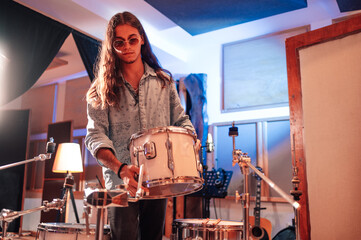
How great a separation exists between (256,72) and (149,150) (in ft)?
15.6

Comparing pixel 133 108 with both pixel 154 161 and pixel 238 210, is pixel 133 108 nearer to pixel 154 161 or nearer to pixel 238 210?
pixel 154 161

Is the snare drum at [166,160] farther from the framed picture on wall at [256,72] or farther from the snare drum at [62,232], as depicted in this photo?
the framed picture on wall at [256,72]

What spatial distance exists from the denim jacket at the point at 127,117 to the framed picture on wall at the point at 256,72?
402 centimetres

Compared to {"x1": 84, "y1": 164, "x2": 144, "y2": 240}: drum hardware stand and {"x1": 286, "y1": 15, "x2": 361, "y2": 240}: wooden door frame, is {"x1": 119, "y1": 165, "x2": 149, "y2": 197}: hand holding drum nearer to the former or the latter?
{"x1": 84, "y1": 164, "x2": 144, "y2": 240}: drum hardware stand

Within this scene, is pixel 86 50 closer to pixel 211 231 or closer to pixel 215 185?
pixel 215 185

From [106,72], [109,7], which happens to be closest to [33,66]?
[109,7]

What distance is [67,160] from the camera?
18.5 feet

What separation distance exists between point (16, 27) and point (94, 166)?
3.70m

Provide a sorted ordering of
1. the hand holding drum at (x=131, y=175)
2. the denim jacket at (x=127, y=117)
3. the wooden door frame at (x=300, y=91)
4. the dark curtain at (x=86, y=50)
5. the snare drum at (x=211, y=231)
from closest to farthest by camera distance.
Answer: the hand holding drum at (x=131, y=175) → the denim jacket at (x=127, y=117) → the snare drum at (x=211, y=231) → the wooden door frame at (x=300, y=91) → the dark curtain at (x=86, y=50)

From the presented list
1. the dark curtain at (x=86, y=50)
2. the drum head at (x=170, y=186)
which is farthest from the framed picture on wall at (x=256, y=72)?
the drum head at (x=170, y=186)

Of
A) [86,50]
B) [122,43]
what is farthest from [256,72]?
[122,43]

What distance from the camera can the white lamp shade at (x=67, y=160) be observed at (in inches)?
219

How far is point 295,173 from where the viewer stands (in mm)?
2646

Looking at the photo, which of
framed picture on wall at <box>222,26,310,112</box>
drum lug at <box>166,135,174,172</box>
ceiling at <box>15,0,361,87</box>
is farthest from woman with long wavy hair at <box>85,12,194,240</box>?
framed picture on wall at <box>222,26,310,112</box>
